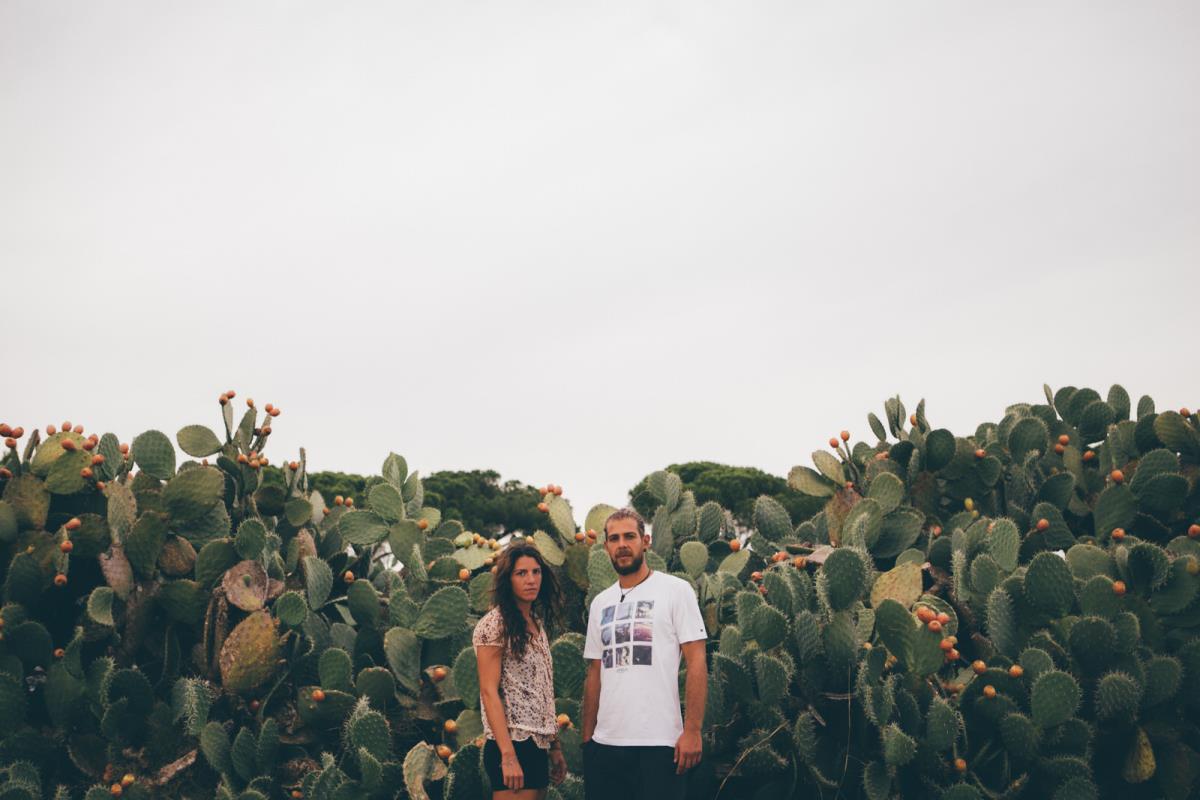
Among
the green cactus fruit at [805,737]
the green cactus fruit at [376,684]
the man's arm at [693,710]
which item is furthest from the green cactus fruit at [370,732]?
the green cactus fruit at [805,737]

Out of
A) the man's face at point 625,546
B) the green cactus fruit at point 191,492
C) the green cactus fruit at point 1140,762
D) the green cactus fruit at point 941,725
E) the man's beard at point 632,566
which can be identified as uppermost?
the green cactus fruit at point 191,492

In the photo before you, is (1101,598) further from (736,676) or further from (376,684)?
(376,684)

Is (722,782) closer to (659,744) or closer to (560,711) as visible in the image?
(560,711)

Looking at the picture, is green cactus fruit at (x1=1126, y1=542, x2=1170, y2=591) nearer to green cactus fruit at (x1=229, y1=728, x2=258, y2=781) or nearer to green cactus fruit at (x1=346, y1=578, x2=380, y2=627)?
green cactus fruit at (x1=346, y1=578, x2=380, y2=627)

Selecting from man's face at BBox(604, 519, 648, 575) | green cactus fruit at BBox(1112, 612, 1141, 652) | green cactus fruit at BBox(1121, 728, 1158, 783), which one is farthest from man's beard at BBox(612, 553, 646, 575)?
green cactus fruit at BBox(1121, 728, 1158, 783)

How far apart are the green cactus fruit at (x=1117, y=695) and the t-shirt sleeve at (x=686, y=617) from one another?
86.1 inches

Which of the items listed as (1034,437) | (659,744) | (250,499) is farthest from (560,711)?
(1034,437)

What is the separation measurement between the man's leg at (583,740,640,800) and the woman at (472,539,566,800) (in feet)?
0.55

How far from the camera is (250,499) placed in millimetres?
5582

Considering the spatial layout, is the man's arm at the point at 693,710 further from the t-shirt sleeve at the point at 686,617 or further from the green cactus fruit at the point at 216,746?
the green cactus fruit at the point at 216,746

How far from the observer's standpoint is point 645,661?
358cm

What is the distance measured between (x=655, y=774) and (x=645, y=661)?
36 centimetres

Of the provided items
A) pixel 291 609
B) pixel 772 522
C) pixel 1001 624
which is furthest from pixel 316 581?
pixel 1001 624

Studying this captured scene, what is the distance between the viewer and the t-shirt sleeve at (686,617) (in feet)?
11.8
